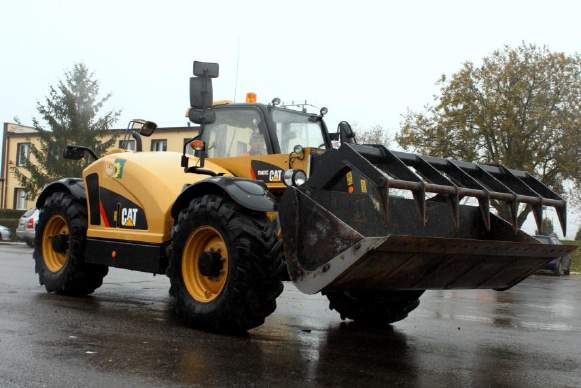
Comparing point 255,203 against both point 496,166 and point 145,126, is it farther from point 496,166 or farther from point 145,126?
point 145,126

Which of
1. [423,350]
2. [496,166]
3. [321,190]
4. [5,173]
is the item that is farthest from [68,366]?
[5,173]

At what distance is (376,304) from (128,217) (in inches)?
114

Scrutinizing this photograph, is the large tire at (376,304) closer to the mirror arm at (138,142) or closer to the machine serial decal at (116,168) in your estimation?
the machine serial decal at (116,168)

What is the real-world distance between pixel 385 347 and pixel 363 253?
4.82 feet

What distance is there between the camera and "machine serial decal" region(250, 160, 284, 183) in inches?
287

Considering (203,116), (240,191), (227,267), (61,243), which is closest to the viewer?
(240,191)

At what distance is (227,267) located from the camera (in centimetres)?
641

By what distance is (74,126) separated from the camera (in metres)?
37.5

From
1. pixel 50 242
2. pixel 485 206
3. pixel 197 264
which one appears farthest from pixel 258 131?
pixel 50 242

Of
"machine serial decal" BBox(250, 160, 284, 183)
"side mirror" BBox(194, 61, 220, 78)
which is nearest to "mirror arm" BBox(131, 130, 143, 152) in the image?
"machine serial decal" BBox(250, 160, 284, 183)

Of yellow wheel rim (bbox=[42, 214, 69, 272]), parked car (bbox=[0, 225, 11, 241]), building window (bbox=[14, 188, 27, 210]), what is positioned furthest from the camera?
building window (bbox=[14, 188, 27, 210])

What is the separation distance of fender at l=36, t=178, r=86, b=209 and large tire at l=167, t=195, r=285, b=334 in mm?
2594

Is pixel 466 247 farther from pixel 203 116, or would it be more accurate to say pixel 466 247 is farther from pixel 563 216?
pixel 203 116

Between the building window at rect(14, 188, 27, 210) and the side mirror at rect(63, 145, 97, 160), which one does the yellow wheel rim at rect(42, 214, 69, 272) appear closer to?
the side mirror at rect(63, 145, 97, 160)
